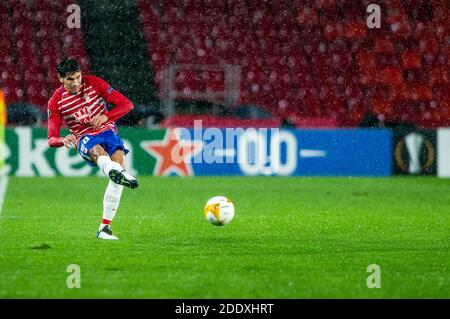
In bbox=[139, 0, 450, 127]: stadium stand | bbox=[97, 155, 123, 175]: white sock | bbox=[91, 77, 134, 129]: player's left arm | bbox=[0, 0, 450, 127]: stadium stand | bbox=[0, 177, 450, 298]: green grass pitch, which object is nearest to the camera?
bbox=[0, 177, 450, 298]: green grass pitch

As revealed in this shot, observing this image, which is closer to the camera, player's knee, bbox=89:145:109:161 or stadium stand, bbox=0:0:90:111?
player's knee, bbox=89:145:109:161

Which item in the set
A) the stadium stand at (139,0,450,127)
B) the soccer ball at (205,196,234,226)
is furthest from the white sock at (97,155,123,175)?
the stadium stand at (139,0,450,127)

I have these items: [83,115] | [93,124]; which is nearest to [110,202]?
[93,124]

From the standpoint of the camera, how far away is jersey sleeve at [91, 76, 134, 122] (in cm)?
827

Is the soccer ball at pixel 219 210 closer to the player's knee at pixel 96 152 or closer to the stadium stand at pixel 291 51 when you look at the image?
the player's knee at pixel 96 152

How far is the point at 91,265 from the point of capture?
6.57 metres

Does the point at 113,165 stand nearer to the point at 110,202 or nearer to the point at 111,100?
the point at 110,202

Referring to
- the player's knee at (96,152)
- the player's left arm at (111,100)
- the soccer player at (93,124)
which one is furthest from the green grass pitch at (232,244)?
the player's left arm at (111,100)

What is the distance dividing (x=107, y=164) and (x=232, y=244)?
120cm

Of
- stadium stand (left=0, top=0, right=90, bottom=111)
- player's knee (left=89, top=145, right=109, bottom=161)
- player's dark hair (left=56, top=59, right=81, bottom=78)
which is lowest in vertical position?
player's knee (left=89, top=145, right=109, bottom=161)

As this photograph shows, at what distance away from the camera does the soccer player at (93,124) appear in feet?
26.7

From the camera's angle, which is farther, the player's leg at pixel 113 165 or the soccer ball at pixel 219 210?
the soccer ball at pixel 219 210

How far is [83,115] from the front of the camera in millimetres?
8297

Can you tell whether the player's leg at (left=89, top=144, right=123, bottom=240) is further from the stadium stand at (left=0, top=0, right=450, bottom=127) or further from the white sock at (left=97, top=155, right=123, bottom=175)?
the stadium stand at (left=0, top=0, right=450, bottom=127)
